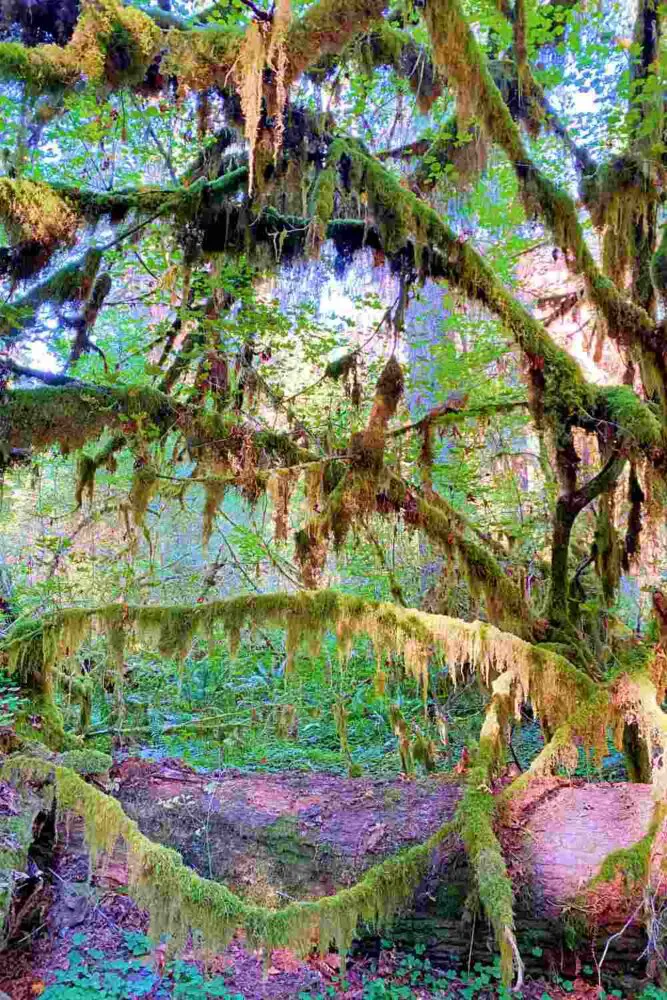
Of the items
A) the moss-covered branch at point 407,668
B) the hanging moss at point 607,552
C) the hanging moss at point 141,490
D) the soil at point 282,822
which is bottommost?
the soil at point 282,822

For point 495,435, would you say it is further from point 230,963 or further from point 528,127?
point 230,963

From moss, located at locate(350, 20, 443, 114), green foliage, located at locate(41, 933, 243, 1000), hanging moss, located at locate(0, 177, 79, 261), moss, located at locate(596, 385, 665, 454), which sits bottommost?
green foliage, located at locate(41, 933, 243, 1000)

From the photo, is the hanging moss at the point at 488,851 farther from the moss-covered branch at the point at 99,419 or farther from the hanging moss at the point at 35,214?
the hanging moss at the point at 35,214

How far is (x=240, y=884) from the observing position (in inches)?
185

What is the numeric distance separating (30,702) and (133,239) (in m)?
4.45

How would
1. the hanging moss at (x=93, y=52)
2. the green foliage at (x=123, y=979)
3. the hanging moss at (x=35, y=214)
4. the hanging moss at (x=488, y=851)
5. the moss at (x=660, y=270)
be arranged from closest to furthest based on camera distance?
the hanging moss at (x=488, y=851)
the green foliage at (x=123, y=979)
the hanging moss at (x=93, y=52)
the hanging moss at (x=35, y=214)
the moss at (x=660, y=270)

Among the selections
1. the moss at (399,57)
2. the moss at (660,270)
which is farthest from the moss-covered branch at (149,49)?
the moss at (660,270)

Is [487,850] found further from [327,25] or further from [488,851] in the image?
[327,25]

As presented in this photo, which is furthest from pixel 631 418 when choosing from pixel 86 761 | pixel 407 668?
pixel 86 761

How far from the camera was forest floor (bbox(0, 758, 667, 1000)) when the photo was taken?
398 centimetres

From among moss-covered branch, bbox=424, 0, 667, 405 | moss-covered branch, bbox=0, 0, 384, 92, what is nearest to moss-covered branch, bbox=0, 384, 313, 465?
moss-covered branch, bbox=0, 0, 384, 92

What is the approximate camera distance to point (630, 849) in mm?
3662

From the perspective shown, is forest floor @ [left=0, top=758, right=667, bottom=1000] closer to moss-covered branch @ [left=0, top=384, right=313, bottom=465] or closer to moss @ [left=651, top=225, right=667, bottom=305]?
moss-covered branch @ [left=0, top=384, right=313, bottom=465]

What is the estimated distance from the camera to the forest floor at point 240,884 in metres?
3.98
